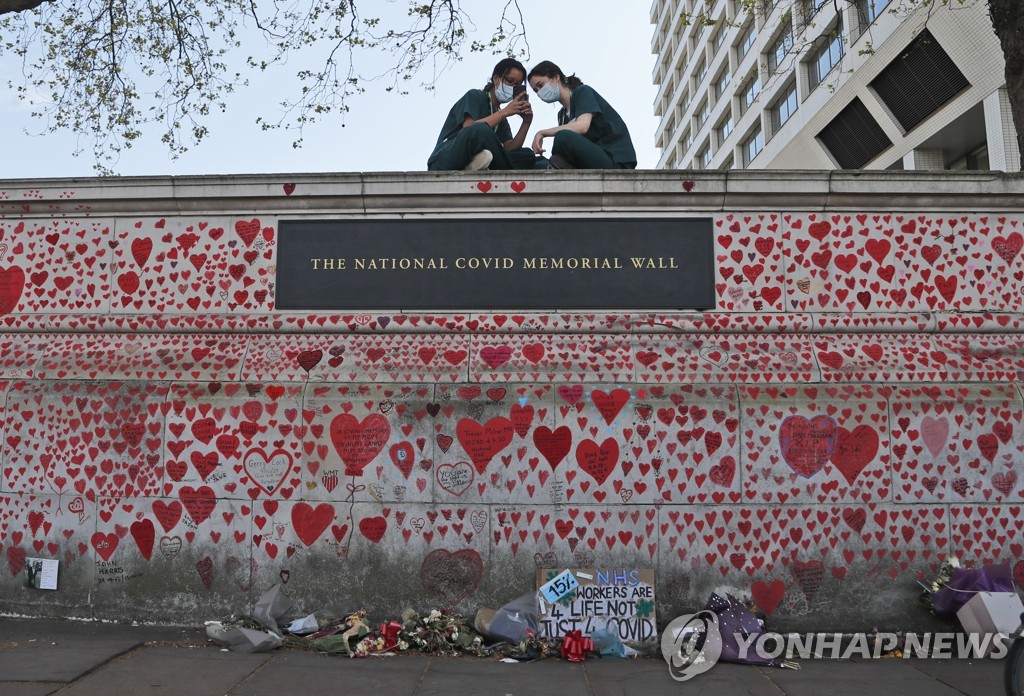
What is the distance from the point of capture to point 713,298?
18.1ft

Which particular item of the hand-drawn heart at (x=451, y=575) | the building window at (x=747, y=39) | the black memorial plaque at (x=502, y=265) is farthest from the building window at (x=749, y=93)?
the hand-drawn heart at (x=451, y=575)

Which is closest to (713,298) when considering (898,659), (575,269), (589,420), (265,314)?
(575,269)

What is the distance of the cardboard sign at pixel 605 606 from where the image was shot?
4.60 m

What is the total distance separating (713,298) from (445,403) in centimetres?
237

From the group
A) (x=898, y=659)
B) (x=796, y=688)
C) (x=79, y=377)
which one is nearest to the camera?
(x=796, y=688)

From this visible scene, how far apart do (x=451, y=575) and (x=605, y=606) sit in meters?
1.14

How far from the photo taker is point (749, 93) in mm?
37625

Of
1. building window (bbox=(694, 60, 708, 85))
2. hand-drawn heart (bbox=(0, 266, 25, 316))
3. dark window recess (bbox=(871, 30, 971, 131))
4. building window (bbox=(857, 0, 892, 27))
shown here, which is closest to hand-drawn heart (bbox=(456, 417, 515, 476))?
hand-drawn heart (bbox=(0, 266, 25, 316))

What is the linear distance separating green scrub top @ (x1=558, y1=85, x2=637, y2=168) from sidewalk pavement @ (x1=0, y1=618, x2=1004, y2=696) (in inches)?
175

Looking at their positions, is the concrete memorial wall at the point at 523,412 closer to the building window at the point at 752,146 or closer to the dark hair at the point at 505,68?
the dark hair at the point at 505,68

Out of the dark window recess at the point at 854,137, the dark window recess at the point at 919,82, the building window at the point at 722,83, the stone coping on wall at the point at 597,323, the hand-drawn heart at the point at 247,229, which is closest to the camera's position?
the stone coping on wall at the point at 597,323

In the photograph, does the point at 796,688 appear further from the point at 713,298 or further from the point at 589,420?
the point at 713,298

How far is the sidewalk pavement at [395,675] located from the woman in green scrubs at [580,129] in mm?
4329

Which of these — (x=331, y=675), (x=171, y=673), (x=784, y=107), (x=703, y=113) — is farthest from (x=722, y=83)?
(x=171, y=673)
